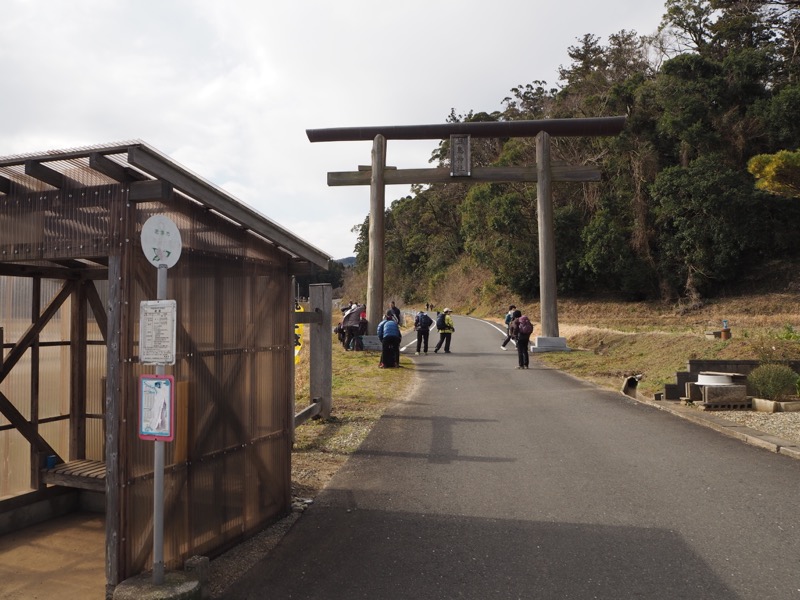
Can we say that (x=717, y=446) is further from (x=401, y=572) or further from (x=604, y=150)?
(x=604, y=150)

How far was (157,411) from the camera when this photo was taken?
400 cm

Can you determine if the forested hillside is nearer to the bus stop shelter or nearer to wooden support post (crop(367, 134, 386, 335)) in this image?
wooden support post (crop(367, 134, 386, 335))

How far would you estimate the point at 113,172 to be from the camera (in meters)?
4.33

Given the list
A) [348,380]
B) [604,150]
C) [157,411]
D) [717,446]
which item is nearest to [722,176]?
[604,150]

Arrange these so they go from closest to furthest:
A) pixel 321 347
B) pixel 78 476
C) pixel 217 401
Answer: pixel 217 401
pixel 78 476
pixel 321 347

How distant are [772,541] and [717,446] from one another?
3567mm

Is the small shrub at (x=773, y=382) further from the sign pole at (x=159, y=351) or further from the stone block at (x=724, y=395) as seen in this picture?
the sign pole at (x=159, y=351)

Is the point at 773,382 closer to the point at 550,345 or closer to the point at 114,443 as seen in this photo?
the point at 550,345

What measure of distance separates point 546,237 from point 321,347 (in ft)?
45.4

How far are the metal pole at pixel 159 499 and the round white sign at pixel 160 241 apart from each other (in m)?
0.06

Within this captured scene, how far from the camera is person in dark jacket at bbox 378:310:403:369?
17344mm

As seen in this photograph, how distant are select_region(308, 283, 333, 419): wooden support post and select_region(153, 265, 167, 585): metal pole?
5254 mm

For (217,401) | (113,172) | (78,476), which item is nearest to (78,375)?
(78,476)

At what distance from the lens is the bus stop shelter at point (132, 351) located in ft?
14.0
